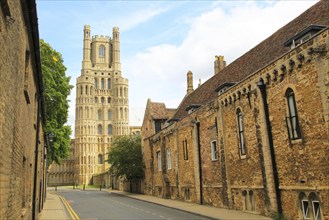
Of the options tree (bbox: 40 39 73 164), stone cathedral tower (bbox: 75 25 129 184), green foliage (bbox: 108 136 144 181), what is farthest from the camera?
stone cathedral tower (bbox: 75 25 129 184)

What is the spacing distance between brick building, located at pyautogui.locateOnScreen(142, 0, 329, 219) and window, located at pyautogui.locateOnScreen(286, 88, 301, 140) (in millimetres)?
45

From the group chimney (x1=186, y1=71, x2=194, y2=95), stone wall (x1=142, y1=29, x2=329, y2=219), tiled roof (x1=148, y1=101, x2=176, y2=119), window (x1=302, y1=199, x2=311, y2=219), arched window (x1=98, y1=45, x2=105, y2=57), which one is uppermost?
arched window (x1=98, y1=45, x2=105, y2=57)

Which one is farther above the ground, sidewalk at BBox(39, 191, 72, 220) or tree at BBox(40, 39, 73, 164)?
Result: tree at BBox(40, 39, 73, 164)

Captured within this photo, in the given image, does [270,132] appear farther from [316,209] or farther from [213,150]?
Result: [213,150]

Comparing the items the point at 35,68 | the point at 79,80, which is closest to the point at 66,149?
the point at 35,68

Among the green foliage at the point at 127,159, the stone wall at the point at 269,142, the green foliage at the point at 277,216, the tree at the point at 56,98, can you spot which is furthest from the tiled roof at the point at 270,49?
the green foliage at the point at 127,159

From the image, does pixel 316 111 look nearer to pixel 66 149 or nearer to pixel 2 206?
pixel 2 206

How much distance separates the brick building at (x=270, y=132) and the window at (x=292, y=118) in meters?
0.04

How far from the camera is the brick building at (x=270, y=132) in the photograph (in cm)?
1242

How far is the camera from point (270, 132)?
15.5 m

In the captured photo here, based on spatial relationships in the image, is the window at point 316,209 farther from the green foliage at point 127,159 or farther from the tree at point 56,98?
the green foliage at point 127,159

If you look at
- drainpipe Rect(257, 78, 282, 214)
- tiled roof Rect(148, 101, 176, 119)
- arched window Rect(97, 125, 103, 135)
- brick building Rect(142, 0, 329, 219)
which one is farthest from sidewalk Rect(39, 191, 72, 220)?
arched window Rect(97, 125, 103, 135)

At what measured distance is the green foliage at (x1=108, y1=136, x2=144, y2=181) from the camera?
39.9 m

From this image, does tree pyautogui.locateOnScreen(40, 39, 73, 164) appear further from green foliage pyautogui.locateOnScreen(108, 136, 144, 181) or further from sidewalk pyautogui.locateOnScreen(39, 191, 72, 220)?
green foliage pyautogui.locateOnScreen(108, 136, 144, 181)
